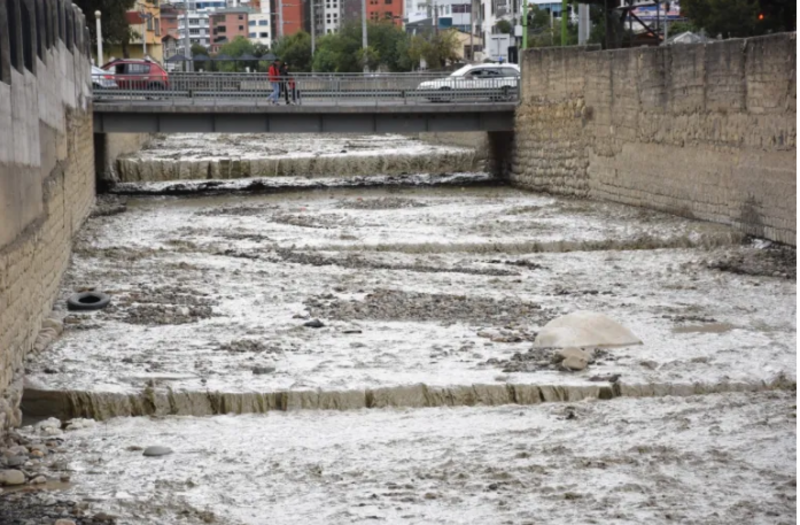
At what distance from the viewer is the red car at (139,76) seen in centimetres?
3415

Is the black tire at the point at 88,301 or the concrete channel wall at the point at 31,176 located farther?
the black tire at the point at 88,301

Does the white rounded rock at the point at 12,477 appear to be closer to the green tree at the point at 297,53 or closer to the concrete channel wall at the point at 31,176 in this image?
the concrete channel wall at the point at 31,176

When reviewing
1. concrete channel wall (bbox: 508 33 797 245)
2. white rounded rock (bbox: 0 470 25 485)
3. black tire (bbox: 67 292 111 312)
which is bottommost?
white rounded rock (bbox: 0 470 25 485)

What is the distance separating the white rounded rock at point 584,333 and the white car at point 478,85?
2044cm

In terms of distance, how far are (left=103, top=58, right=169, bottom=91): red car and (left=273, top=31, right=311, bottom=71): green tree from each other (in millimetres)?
64272

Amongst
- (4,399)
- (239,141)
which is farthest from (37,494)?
(239,141)

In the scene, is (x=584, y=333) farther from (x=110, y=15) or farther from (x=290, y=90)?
(x=110, y=15)

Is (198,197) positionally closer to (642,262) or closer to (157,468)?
(642,262)

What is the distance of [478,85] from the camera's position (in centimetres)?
3706

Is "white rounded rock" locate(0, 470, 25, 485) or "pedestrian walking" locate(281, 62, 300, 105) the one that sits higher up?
"pedestrian walking" locate(281, 62, 300, 105)

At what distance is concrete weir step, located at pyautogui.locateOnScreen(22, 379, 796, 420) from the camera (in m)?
12.2

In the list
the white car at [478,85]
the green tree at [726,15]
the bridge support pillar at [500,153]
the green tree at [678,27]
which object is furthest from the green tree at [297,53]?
the bridge support pillar at [500,153]

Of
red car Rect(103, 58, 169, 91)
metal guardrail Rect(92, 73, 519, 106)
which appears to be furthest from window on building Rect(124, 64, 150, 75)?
metal guardrail Rect(92, 73, 519, 106)

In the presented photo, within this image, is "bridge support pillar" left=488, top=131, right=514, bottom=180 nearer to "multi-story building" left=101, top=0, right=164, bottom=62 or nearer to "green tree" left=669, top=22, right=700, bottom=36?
"green tree" left=669, top=22, right=700, bottom=36
